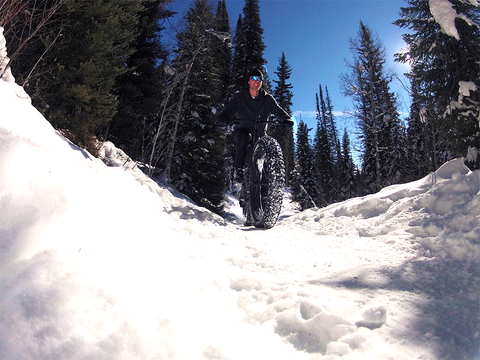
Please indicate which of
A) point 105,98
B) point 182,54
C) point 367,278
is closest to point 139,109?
point 182,54

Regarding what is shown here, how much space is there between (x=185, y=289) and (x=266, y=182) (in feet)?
10.2

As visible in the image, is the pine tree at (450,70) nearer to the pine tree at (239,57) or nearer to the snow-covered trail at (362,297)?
the snow-covered trail at (362,297)

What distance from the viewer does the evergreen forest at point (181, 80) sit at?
5.51m

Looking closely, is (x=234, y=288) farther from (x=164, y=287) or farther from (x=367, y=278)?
(x=367, y=278)

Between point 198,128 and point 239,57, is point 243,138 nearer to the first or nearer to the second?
point 198,128

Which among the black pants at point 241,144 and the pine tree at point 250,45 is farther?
the pine tree at point 250,45

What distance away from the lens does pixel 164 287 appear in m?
1.44

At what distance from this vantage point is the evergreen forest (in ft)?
18.1

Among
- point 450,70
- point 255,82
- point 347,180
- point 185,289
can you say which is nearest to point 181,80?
point 255,82

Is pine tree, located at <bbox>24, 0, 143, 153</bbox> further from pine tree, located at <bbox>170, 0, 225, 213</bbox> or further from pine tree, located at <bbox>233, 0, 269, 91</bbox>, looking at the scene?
pine tree, located at <bbox>233, 0, 269, 91</bbox>

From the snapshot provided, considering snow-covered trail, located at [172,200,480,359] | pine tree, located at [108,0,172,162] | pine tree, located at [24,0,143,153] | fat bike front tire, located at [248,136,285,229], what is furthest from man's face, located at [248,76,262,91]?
pine tree, located at [108,0,172,162]

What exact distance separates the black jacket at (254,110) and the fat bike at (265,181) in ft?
→ 0.80

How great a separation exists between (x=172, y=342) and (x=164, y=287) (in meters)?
0.41

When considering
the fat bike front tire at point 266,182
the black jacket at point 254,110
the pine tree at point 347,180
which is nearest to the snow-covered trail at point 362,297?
the fat bike front tire at point 266,182
